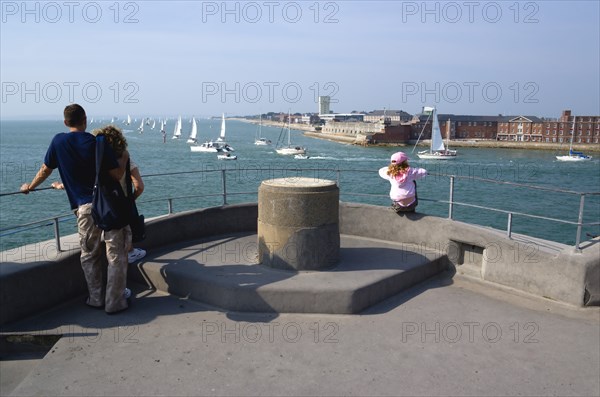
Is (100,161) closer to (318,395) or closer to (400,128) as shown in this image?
(318,395)

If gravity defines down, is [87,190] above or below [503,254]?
above

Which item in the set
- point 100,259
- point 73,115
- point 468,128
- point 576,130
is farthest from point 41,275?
point 576,130

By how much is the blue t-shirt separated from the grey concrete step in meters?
1.52

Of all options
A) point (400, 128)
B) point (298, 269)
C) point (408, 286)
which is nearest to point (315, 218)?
point (298, 269)

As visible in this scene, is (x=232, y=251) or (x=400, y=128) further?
(x=400, y=128)

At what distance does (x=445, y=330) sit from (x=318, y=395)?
6.18 feet

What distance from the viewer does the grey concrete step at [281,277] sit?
562 centimetres

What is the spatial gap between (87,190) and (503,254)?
5.15 meters

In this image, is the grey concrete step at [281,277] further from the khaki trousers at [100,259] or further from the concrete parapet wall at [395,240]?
the khaki trousers at [100,259]

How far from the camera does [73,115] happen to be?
5.07m

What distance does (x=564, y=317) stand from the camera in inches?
220

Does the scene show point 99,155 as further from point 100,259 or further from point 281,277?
point 281,277

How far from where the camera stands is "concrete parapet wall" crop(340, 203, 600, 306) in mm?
5766

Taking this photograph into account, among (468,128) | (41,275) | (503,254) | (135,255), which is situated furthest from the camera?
(468,128)
